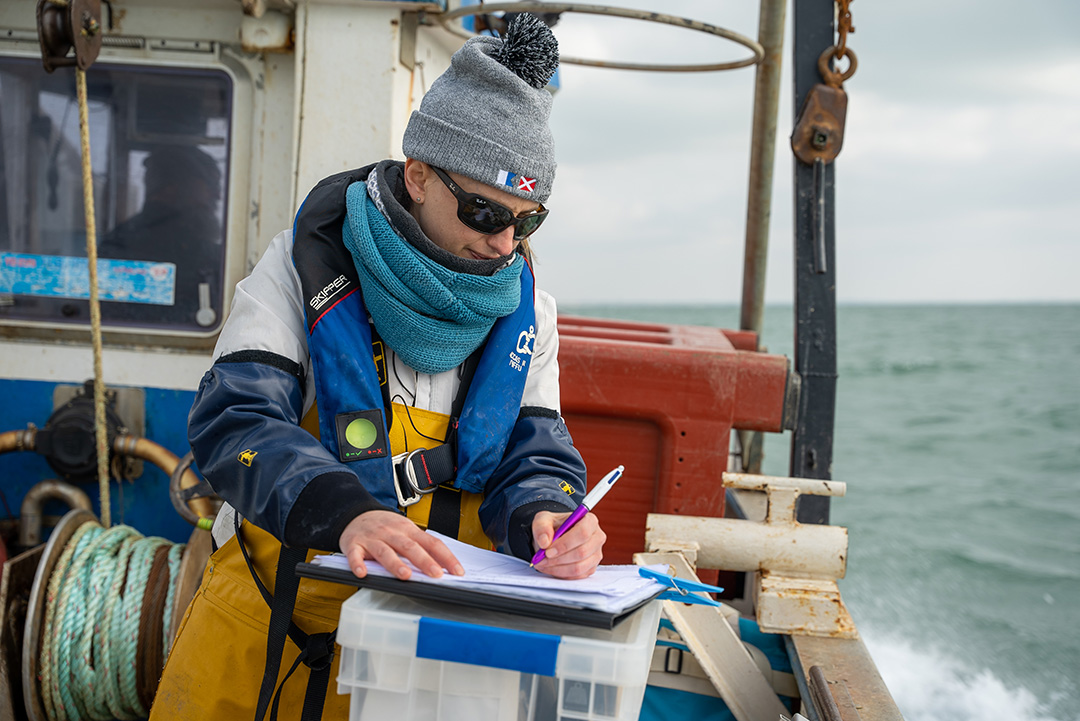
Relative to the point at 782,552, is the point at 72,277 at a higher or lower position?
higher

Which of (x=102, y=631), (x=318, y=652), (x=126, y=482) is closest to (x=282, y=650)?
(x=318, y=652)

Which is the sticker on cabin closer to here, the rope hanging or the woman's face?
the rope hanging

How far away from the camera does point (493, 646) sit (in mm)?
1061

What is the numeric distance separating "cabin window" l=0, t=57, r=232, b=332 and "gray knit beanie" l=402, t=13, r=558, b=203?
1.77m

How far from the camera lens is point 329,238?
4.93 ft

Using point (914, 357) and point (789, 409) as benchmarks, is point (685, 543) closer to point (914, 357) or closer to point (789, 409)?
point (789, 409)

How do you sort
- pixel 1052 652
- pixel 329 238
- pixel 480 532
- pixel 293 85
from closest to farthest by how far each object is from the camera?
1. pixel 329 238
2. pixel 480 532
3. pixel 293 85
4. pixel 1052 652

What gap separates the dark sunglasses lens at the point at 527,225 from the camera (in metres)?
1.55

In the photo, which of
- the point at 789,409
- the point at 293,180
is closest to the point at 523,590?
the point at 789,409

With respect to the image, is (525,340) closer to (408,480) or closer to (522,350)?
(522,350)

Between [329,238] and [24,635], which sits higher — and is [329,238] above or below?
above

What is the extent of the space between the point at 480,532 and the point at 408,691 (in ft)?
1.87

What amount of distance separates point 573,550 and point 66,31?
224cm

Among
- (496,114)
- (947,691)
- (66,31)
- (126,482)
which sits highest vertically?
(66,31)
